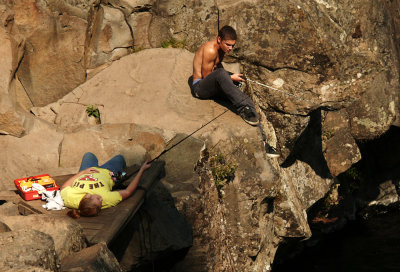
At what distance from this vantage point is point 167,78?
9.19 meters

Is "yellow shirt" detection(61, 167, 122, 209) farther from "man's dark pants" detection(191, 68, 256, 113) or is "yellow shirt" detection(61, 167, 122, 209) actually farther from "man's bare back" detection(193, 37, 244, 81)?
"man's bare back" detection(193, 37, 244, 81)

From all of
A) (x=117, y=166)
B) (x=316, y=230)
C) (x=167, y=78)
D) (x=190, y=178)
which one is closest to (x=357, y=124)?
(x=316, y=230)

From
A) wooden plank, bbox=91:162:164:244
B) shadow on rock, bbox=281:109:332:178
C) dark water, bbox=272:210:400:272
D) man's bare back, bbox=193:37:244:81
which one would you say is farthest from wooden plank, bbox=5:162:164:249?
dark water, bbox=272:210:400:272

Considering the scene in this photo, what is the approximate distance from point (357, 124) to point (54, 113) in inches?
251

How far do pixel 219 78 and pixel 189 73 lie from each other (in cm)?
124

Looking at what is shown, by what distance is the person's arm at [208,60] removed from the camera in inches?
339

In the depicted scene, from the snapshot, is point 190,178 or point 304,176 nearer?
point 190,178

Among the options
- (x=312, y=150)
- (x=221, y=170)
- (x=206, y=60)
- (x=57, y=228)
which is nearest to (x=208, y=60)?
(x=206, y=60)

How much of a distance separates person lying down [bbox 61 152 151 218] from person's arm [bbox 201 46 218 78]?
2.57 metres

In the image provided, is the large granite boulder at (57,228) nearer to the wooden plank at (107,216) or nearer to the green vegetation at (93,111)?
the wooden plank at (107,216)

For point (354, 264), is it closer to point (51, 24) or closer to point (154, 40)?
point (154, 40)

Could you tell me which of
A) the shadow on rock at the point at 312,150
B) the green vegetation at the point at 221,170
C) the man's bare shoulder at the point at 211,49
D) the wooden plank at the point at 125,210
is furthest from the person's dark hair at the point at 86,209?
the shadow on rock at the point at 312,150

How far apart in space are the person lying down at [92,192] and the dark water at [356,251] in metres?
6.26

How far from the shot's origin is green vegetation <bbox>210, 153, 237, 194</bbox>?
8.15 m
